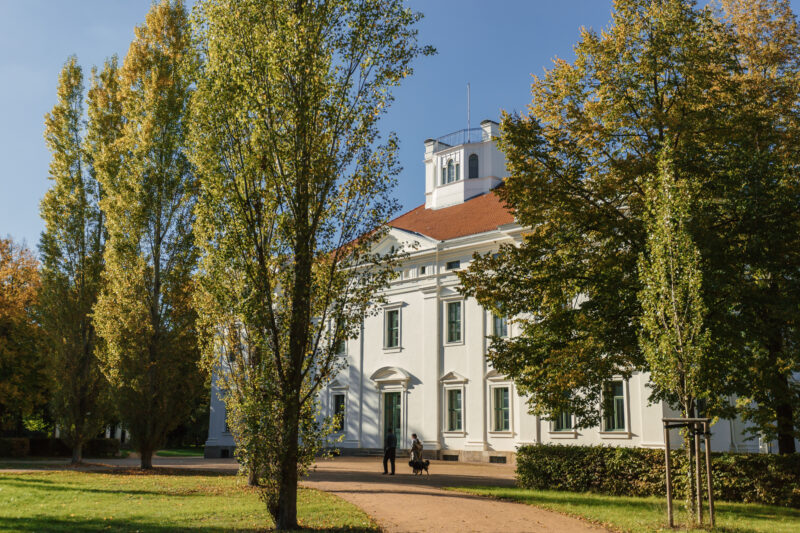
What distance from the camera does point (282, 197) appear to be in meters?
11.3

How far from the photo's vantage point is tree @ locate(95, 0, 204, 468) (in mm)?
21547

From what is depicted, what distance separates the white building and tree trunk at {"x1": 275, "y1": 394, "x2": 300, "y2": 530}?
1566cm

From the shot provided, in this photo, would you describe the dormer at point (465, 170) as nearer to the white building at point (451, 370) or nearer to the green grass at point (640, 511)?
the white building at point (451, 370)

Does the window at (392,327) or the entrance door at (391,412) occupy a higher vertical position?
the window at (392,327)

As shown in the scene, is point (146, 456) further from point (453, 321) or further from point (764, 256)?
point (764, 256)

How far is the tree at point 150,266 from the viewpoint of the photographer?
21547 mm

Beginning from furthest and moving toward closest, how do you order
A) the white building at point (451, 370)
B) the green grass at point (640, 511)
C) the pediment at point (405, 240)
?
the pediment at point (405, 240) < the white building at point (451, 370) < the green grass at point (640, 511)

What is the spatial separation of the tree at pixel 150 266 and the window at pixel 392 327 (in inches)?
479

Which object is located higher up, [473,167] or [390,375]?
[473,167]

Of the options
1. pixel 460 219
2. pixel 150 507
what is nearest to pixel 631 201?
pixel 150 507

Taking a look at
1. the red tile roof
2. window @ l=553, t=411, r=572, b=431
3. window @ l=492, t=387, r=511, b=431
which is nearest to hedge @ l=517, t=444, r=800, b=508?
window @ l=553, t=411, r=572, b=431

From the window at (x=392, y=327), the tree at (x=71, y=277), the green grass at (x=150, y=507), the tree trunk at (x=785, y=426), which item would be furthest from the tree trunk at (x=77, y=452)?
the tree trunk at (x=785, y=426)

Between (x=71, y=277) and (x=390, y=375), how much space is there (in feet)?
48.4

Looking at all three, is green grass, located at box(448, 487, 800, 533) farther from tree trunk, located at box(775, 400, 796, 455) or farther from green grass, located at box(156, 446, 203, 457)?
green grass, located at box(156, 446, 203, 457)
